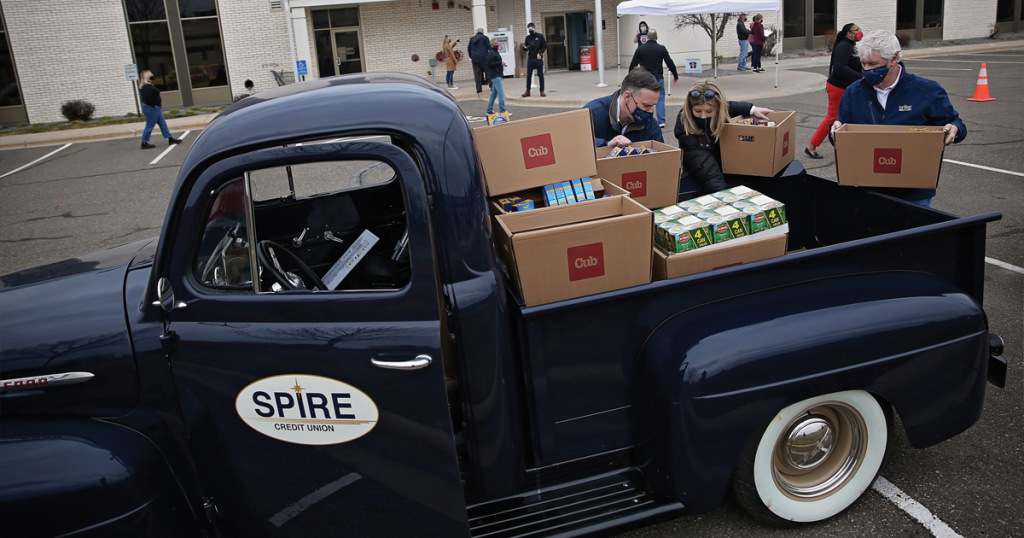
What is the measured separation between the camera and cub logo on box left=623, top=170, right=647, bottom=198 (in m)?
3.79

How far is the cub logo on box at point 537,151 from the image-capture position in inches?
127

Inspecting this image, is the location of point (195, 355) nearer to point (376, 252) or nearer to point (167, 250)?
point (167, 250)

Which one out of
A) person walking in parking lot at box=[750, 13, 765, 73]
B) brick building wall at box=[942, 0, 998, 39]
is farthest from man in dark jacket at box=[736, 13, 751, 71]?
brick building wall at box=[942, 0, 998, 39]

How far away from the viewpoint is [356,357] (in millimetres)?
2453

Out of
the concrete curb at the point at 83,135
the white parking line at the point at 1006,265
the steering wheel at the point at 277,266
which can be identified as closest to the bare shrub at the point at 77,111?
the concrete curb at the point at 83,135

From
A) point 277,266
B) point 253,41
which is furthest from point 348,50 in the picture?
point 277,266

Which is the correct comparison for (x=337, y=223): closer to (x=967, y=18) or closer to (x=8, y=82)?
(x=8, y=82)

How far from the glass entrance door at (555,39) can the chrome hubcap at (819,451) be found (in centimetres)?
Result: 2565

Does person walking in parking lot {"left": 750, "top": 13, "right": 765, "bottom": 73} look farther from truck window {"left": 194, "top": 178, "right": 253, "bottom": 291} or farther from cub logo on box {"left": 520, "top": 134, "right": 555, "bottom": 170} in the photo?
truck window {"left": 194, "top": 178, "right": 253, "bottom": 291}

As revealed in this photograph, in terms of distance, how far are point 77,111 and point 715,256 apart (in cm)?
2400

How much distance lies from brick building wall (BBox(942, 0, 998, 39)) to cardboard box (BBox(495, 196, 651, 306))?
35560 millimetres

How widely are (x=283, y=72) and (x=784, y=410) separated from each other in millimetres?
24395

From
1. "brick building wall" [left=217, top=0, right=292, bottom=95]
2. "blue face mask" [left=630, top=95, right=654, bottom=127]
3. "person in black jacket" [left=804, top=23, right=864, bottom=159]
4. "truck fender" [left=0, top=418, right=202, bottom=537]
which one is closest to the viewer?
"truck fender" [left=0, top=418, right=202, bottom=537]

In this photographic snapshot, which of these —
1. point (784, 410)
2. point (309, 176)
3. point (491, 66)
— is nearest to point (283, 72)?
point (491, 66)
